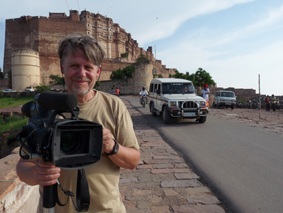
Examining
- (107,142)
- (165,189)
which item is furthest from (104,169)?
(165,189)

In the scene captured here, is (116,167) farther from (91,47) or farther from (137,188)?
(137,188)

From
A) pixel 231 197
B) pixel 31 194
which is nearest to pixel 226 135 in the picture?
pixel 231 197

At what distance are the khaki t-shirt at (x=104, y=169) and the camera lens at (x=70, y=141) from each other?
0.30m

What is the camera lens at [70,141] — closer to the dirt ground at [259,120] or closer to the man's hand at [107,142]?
the man's hand at [107,142]

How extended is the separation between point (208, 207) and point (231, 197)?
1.54 ft

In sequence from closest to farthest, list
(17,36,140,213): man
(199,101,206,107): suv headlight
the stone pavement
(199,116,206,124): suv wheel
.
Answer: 1. (17,36,140,213): man
2. the stone pavement
3. (199,101,206,107): suv headlight
4. (199,116,206,124): suv wheel

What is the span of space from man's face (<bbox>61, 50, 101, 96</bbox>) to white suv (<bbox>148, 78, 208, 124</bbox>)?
24.6ft

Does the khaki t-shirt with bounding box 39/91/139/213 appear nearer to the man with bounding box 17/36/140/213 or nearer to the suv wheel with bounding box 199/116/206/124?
the man with bounding box 17/36/140/213

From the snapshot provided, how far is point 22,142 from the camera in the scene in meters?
1.20

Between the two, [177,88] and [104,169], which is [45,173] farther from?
[177,88]

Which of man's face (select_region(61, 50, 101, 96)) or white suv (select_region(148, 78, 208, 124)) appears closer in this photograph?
man's face (select_region(61, 50, 101, 96))

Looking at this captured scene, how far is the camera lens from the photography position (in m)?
1.22

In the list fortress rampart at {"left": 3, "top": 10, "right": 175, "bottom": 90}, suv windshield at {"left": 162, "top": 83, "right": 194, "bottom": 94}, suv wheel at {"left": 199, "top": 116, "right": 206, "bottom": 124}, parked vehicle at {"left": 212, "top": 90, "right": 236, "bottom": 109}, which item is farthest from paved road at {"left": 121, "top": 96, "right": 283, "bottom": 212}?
fortress rampart at {"left": 3, "top": 10, "right": 175, "bottom": 90}

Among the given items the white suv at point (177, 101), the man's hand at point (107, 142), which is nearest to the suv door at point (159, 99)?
the white suv at point (177, 101)
